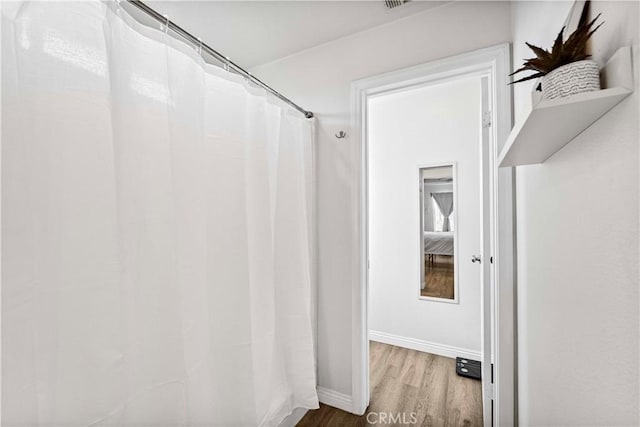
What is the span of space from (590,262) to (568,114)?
1.02 ft

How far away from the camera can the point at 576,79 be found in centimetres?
49

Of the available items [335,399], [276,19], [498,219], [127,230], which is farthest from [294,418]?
[276,19]

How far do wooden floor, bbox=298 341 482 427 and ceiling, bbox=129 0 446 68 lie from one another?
2510mm

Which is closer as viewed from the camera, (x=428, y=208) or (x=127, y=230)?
(x=127, y=230)

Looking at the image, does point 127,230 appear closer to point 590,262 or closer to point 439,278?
point 590,262

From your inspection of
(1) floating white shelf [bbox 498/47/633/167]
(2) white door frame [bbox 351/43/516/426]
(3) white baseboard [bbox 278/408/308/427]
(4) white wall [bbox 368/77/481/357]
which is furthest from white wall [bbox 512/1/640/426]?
(4) white wall [bbox 368/77/481/357]

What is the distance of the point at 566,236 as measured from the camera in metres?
0.70

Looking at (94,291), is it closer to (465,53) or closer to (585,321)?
(585,321)

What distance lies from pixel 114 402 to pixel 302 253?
40.8 inches

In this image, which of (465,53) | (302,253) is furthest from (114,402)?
(465,53)

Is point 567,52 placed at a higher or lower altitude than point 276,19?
lower

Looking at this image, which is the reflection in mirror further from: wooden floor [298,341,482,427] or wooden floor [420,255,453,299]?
wooden floor [298,341,482,427]

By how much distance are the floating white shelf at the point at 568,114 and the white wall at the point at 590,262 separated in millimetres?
17

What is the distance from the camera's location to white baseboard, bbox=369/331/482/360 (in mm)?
2422
